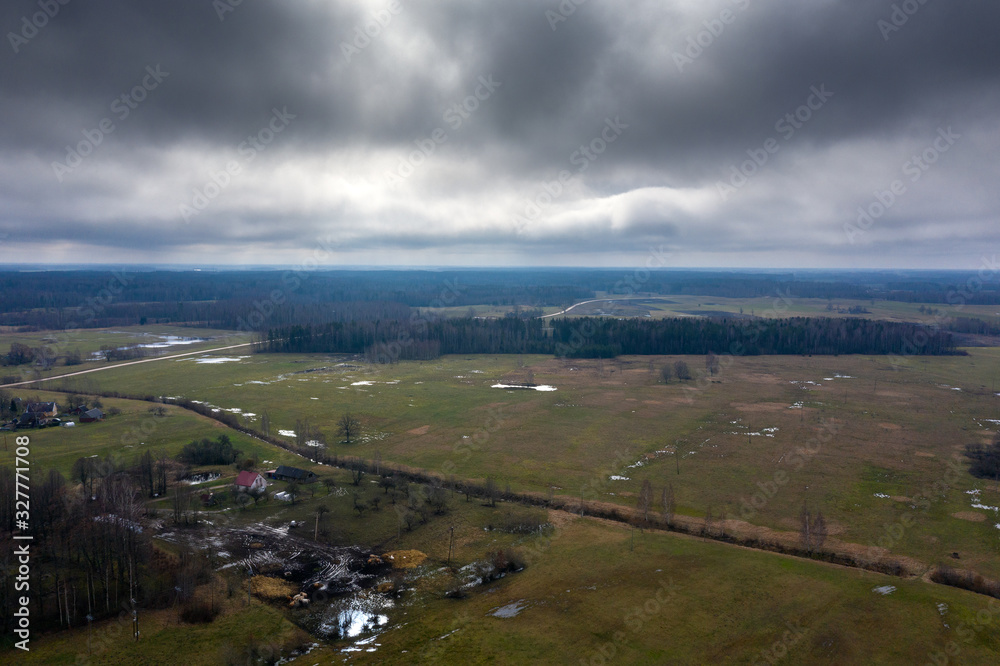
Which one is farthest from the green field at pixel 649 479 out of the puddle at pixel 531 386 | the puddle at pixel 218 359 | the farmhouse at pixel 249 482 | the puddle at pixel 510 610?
the puddle at pixel 218 359

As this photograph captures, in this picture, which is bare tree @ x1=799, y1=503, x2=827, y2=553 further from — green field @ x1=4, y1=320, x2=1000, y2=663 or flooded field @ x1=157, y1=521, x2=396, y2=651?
flooded field @ x1=157, y1=521, x2=396, y2=651

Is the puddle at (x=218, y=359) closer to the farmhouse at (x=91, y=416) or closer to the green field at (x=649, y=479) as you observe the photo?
the green field at (x=649, y=479)

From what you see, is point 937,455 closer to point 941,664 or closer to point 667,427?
point 667,427

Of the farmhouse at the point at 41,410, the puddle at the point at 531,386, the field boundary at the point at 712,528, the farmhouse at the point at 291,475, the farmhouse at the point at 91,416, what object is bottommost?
the field boundary at the point at 712,528

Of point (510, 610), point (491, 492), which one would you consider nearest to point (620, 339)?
point (491, 492)

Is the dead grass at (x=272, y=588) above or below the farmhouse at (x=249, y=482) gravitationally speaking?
below

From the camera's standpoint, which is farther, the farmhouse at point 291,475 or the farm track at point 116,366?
the farm track at point 116,366

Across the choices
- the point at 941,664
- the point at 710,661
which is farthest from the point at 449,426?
the point at 941,664
